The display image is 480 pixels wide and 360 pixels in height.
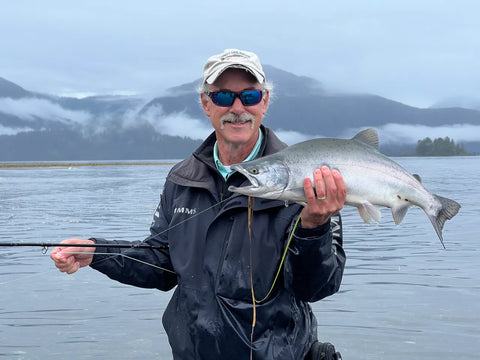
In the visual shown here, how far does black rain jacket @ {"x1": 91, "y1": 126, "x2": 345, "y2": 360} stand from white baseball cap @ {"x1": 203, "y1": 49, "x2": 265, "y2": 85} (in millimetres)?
481

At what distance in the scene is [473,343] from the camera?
851cm

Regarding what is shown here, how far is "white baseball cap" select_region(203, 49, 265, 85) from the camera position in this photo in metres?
4.50

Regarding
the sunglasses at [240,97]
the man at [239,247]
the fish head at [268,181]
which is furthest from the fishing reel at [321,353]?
the sunglasses at [240,97]

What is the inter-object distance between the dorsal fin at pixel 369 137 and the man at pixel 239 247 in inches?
21.5

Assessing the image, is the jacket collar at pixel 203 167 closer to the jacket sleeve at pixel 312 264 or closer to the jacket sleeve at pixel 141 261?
the jacket sleeve at pixel 141 261

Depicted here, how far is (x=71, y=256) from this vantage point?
4.67m

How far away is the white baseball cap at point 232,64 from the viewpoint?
4.50 metres

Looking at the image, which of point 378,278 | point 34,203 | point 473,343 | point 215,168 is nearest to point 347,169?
point 215,168

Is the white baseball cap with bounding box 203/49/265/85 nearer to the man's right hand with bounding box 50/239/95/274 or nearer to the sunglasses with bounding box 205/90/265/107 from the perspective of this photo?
the sunglasses with bounding box 205/90/265/107

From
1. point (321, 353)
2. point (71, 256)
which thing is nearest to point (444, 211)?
point (321, 353)

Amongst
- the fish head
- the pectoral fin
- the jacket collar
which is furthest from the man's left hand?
the jacket collar

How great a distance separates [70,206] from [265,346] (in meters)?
25.8

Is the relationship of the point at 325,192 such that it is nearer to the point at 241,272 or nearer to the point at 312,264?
the point at 312,264

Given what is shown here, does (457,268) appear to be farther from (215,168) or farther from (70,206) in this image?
(70,206)
